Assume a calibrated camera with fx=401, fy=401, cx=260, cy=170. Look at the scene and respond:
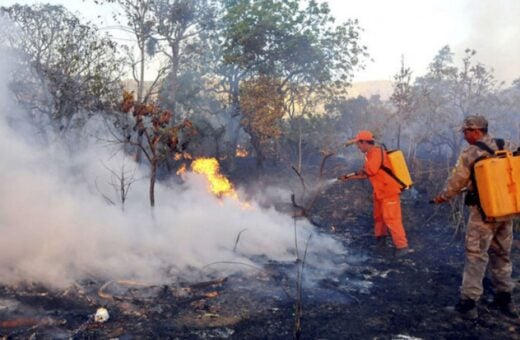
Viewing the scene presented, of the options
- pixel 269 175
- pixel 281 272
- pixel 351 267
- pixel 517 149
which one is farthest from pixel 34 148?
pixel 269 175

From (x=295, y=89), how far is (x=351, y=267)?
10.2 metres

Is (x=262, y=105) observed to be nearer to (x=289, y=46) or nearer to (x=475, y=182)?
(x=289, y=46)

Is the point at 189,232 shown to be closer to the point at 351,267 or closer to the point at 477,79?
the point at 351,267

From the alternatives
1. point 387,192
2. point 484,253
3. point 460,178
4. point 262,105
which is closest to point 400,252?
point 387,192

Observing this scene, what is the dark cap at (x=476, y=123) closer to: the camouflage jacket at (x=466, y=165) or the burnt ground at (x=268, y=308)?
the camouflage jacket at (x=466, y=165)

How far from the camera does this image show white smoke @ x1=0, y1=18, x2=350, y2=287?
532 cm

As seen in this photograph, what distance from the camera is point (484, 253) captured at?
4457 mm

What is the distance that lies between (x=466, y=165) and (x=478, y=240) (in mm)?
849

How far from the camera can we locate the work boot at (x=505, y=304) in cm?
445

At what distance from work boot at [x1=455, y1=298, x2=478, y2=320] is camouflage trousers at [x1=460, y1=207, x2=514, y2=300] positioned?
5 centimetres

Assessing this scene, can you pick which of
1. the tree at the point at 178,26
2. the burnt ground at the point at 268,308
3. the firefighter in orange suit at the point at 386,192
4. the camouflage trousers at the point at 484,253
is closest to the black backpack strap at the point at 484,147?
the camouflage trousers at the point at 484,253

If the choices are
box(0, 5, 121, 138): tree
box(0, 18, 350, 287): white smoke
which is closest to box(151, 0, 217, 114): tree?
box(0, 5, 121, 138): tree

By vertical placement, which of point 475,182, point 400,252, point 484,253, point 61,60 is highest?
point 61,60

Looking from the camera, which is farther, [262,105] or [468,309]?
[262,105]
